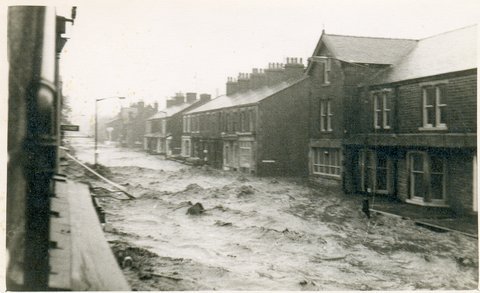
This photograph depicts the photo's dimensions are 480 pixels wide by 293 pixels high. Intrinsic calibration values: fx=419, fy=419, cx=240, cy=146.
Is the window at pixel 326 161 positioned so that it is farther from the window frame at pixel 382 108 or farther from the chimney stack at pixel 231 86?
the chimney stack at pixel 231 86

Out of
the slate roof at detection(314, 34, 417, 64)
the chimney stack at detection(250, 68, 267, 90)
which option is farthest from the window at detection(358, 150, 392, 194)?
the chimney stack at detection(250, 68, 267, 90)

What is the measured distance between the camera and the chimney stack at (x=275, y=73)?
110ft

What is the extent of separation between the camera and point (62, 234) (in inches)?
275

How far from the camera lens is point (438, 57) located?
17.2 m

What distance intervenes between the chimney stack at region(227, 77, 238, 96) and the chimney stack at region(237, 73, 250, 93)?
148 centimetres

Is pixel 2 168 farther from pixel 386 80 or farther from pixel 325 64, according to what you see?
pixel 325 64

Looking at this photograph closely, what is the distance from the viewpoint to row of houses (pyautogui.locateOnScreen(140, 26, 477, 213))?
14.7 metres

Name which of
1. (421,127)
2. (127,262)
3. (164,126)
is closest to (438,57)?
(421,127)

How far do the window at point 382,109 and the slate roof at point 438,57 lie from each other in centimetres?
61

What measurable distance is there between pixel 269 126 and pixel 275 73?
670 centimetres

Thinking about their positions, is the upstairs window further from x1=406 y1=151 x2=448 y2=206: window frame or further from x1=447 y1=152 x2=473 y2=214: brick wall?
x1=447 y1=152 x2=473 y2=214: brick wall

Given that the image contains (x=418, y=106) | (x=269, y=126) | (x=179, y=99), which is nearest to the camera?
(x=418, y=106)

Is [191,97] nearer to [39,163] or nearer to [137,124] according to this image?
[137,124]

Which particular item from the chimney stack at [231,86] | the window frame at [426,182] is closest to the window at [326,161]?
the window frame at [426,182]
